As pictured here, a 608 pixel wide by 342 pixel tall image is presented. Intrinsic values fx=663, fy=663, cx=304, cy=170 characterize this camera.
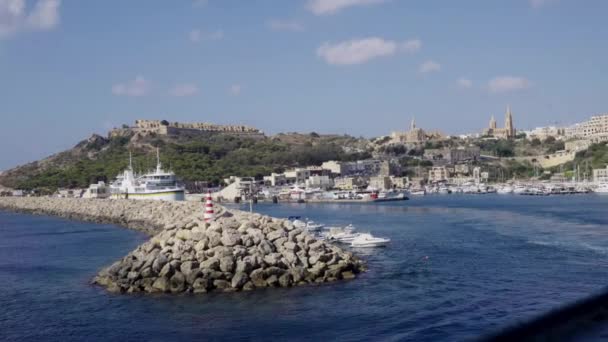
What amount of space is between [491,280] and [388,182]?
266ft

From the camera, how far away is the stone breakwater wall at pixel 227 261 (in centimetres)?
1345

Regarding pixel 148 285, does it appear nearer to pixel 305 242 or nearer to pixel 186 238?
pixel 186 238

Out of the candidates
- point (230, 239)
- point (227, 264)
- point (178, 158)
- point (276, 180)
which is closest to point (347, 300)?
point (227, 264)

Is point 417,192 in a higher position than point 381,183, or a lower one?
lower

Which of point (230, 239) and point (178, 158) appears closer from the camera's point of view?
point (230, 239)

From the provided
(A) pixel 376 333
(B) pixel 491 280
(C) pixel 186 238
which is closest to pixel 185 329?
(A) pixel 376 333

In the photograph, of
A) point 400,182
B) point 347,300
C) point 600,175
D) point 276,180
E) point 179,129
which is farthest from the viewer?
point 179,129

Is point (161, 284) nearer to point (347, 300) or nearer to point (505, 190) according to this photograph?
point (347, 300)

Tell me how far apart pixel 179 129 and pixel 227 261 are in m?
127

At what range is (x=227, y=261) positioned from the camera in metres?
13.7

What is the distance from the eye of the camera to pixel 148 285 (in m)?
13.6

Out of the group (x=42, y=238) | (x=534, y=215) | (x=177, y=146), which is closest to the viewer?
(x=42, y=238)

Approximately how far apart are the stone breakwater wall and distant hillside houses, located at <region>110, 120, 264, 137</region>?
119 metres

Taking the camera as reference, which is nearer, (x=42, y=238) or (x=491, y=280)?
(x=491, y=280)
